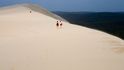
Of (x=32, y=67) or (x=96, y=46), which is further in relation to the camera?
(x=96, y=46)

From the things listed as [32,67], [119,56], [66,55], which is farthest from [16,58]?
[119,56]

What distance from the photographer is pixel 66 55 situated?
14078 millimetres

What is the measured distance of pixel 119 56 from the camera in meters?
14.6

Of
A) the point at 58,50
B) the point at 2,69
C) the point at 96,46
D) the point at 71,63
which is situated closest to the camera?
the point at 2,69

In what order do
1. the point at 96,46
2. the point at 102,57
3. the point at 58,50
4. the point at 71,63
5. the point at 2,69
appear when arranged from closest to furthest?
the point at 2,69 → the point at 71,63 → the point at 102,57 → the point at 58,50 → the point at 96,46

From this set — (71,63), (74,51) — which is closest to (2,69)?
(71,63)

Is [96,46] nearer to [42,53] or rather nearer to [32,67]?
[42,53]

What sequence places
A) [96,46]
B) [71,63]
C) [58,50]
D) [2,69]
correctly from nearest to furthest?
1. [2,69]
2. [71,63]
3. [58,50]
4. [96,46]

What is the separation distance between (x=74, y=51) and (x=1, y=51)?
13.2 ft

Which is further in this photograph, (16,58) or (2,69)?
(16,58)

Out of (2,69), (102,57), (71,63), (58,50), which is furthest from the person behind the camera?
(58,50)

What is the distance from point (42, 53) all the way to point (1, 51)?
87.1 inches

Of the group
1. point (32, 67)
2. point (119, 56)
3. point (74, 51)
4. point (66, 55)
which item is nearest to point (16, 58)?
point (32, 67)

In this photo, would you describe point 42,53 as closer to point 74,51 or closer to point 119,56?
point 74,51
